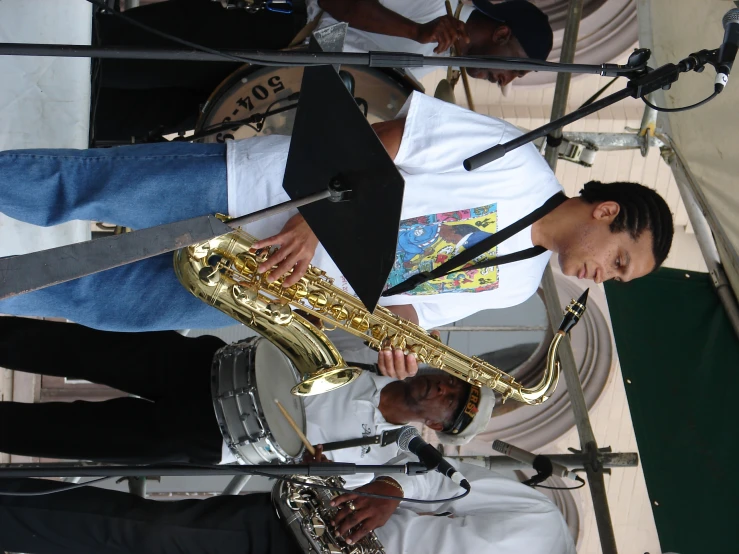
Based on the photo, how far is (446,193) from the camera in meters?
2.13

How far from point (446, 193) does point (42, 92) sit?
5.01 feet

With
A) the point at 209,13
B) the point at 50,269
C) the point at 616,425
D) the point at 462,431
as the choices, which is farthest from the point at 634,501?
the point at 50,269

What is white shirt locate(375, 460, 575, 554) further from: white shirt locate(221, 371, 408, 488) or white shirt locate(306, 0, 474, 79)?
white shirt locate(306, 0, 474, 79)

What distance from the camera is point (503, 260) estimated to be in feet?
7.50

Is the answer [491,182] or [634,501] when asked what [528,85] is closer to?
[634,501]

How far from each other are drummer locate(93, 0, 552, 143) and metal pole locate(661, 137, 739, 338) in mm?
758

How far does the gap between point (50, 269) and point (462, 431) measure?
2590 mm

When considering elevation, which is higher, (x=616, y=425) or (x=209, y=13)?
(x=209, y=13)

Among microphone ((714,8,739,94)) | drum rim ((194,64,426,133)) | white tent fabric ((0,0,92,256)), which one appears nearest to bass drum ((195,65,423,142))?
drum rim ((194,64,426,133))

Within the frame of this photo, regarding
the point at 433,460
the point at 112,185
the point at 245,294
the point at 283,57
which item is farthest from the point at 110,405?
the point at 283,57

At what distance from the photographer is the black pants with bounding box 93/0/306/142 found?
10.4ft

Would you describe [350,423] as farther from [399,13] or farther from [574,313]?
[399,13]

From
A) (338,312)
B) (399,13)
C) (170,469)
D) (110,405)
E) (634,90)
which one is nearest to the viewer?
(634,90)

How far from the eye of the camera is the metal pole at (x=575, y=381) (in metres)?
3.20
